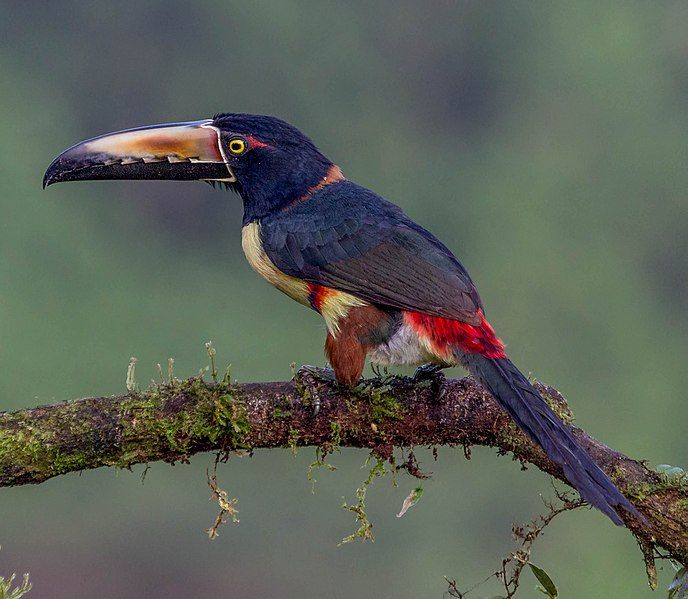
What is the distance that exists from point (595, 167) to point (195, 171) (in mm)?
6476

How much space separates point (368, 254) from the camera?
140 inches

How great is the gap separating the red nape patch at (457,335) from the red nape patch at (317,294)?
277mm

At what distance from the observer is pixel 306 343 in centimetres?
873

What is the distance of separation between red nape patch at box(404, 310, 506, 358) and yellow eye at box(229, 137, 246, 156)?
86 centimetres

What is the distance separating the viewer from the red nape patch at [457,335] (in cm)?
332

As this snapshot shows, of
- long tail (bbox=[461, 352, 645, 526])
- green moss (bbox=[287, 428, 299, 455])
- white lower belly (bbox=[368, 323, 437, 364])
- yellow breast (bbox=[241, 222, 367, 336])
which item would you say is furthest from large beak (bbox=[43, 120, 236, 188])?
long tail (bbox=[461, 352, 645, 526])

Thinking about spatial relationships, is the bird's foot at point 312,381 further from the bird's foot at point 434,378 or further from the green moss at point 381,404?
the bird's foot at point 434,378

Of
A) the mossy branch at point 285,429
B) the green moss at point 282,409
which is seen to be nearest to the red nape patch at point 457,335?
the mossy branch at point 285,429

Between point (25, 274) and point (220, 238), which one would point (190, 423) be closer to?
point (25, 274)

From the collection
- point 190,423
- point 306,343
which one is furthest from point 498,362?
point 306,343

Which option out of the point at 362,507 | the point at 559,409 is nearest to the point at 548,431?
the point at 559,409

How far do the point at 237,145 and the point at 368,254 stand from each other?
66 centimetres

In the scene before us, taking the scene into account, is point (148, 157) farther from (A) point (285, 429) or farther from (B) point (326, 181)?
(A) point (285, 429)

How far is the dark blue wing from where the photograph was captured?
3.45 metres
